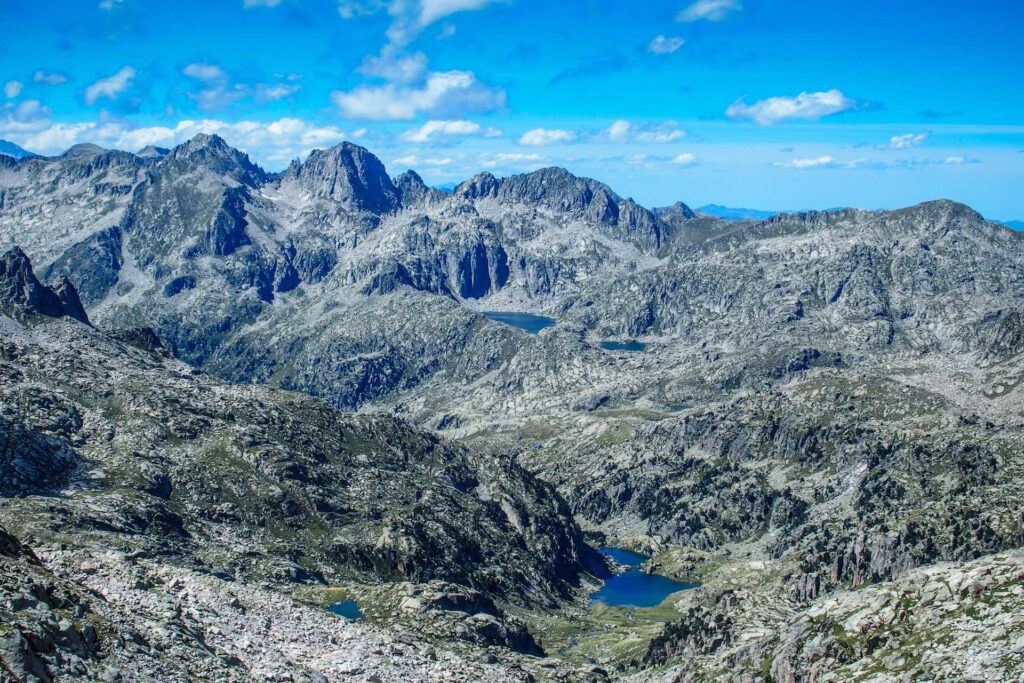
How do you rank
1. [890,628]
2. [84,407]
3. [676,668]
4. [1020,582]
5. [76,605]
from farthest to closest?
[84,407], [676,668], [890,628], [1020,582], [76,605]

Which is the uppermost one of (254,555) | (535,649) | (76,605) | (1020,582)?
(76,605)

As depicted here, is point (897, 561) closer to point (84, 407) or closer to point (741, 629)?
point (741, 629)

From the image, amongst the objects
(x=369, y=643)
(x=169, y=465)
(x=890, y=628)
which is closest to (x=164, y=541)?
(x=169, y=465)

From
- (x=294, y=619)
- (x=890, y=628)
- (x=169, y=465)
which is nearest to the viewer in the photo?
(x=890, y=628)

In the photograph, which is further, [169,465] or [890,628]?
[169,465]

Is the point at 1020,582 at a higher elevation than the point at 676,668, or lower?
higher

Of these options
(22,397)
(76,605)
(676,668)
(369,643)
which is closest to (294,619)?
(369,643)
